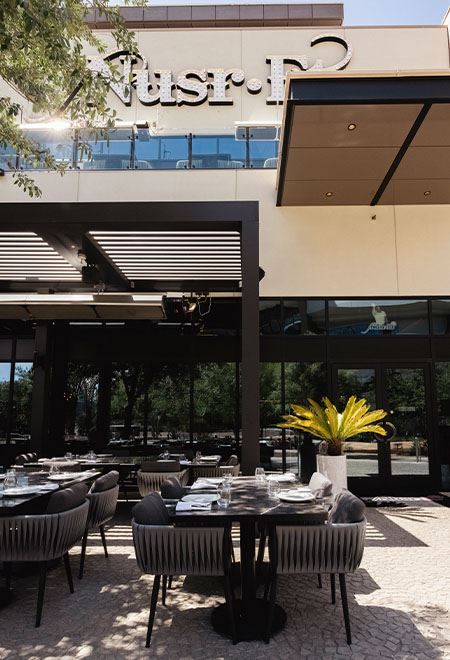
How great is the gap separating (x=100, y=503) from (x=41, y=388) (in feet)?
18.4

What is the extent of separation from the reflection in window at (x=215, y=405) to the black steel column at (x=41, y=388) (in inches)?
117

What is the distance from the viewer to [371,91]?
23.2 feet

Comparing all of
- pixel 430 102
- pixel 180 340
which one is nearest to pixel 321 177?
pixel 430 102

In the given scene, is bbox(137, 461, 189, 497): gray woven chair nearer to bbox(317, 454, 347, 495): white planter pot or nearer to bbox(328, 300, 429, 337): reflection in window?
bbox(317, 454, 347, 495): white planter pot

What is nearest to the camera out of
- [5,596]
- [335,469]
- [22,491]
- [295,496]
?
[5,596]

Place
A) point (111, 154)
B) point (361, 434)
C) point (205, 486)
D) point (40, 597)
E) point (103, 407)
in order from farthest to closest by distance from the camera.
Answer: point (103, 407), point (111, 154), point (361, 434), point (205, 486), point (40, 597)

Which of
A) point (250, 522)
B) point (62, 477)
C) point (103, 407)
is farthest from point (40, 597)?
point (103, 407)

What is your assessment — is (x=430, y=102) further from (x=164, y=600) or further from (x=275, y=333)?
(x=164, y=600)

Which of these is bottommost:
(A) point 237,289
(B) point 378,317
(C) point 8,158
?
(B) point 378,317

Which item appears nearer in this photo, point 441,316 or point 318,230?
point 441,316

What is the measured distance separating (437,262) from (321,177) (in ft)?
10.0

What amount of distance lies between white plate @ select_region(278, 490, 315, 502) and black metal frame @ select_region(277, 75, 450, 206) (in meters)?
5.09

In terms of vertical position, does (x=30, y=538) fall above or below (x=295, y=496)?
below

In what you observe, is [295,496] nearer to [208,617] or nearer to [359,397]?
[208,617]
